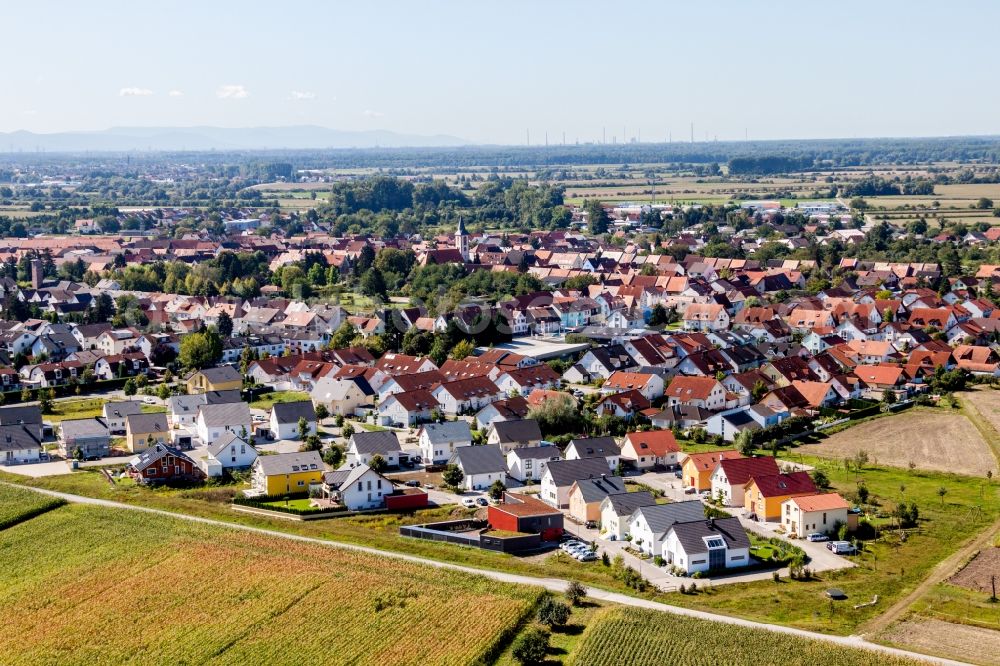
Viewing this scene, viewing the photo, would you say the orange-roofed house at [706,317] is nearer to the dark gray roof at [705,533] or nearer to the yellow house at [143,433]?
the yellow house at [143,433]

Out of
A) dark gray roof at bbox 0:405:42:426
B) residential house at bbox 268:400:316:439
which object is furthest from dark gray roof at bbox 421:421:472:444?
dark gray roof at bbox 0:405:42:426

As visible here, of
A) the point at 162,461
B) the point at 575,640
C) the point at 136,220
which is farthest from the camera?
the point at 136,220

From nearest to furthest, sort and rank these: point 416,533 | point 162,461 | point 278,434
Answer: point 416,533
point 162,461
point 278,434

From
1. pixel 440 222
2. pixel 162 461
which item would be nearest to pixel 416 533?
pixel 162 461

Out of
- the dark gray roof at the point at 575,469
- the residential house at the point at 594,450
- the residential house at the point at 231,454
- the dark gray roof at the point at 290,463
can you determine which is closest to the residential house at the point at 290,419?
the residential house at the point at 231,454

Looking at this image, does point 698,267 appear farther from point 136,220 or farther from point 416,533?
point 136,220

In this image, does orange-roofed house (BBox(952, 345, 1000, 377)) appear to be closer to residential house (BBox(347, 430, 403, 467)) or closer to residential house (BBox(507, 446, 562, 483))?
residential house (BBox(507, 446, 562, 483))

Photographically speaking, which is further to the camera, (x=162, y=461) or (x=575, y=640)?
(x=162, y=461)
